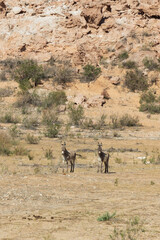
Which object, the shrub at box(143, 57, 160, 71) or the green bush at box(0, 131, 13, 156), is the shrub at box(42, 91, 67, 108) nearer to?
the green bush at box(0, 131, 13, 156)

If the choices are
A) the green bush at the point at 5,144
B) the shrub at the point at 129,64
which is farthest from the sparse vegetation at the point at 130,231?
the shrub at the point at 129,64

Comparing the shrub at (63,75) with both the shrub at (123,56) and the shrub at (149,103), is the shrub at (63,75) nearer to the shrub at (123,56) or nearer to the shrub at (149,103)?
the shrub at (123,56)

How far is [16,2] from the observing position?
42.1 meters

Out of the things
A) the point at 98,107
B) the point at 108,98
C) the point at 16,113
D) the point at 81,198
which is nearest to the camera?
the point at 81,198

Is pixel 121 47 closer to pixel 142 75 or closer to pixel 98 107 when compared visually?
pixel 142 75

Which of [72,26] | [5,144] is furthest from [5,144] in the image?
[72,26]

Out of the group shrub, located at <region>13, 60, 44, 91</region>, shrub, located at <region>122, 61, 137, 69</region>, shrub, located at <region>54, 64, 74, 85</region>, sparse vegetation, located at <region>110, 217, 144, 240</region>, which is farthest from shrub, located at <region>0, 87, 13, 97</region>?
sparse vegetation, located at <region>110, 217, 144, 240</region>

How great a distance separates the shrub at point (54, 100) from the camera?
27.7 meters

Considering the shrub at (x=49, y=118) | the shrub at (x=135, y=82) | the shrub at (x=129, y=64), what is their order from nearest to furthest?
the shrub at (x=49, y=118) < the shrub at (x=135, y=82) < the shrub at (x=129, y=64)

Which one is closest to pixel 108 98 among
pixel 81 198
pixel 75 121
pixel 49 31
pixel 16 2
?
pixel 75 121

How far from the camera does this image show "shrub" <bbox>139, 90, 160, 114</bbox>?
2842cm

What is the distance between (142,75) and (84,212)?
31893mm

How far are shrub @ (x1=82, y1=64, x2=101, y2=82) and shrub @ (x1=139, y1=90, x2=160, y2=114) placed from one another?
18.6 feet

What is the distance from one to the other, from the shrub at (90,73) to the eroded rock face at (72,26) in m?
2.27
